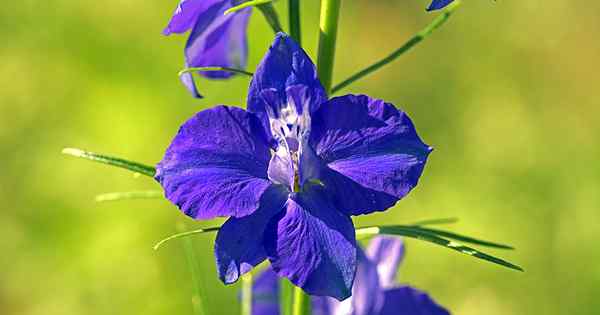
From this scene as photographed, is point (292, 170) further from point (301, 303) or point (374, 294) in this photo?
point (374, 294)

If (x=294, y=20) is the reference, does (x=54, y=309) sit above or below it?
below

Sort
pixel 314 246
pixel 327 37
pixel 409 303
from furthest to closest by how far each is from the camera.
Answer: pixel 409 303
pixel 327 37
pixel 314 246

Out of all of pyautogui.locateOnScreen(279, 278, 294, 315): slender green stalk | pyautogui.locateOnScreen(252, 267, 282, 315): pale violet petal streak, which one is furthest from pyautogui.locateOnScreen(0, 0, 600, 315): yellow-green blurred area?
pyautogui.locateOnScreen(279, 278, 294, 315): slender green stalk

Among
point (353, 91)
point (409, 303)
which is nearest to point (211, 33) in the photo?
point (409, 303)

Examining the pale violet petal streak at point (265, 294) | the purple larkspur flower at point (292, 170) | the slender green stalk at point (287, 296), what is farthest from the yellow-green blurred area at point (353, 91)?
the purple larkspur flower at point (292, 170)

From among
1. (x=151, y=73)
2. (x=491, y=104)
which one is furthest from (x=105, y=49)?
(x=491, y=104)

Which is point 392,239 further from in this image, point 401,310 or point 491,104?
point 491,104

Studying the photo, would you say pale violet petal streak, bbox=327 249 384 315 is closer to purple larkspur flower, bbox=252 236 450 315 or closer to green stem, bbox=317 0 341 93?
purple larkspur flower, bbox=252 236 450 315
